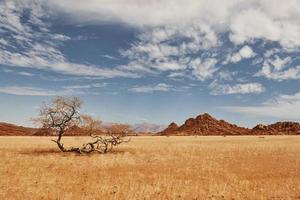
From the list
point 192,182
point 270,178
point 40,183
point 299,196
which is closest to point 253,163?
point 270,178

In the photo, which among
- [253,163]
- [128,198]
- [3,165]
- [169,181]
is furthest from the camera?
[253,163]

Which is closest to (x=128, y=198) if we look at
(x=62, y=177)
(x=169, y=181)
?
(x=169, y=181)

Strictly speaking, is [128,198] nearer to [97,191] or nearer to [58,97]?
[97,191]

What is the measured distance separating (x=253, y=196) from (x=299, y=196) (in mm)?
2095

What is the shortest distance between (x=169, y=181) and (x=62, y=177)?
20.6 feet

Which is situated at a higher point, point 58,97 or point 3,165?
point 58,97

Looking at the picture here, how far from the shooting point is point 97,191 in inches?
711

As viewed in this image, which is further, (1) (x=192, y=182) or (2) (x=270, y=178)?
(2) (x=270, y=178)

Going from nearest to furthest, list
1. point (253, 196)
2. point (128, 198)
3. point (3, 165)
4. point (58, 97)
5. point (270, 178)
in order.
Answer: point (128, 198) < point (253, 196) < point (270, 178) < point (3, 165) < point (58, 97)

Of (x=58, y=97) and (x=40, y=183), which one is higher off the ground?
(x=58, y=97)

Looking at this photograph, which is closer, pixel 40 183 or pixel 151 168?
pixel 40 183

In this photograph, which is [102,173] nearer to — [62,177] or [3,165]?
[62,177]

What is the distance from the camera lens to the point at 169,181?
70.4 ft

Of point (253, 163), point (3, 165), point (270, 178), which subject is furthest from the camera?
point (253, 163)
